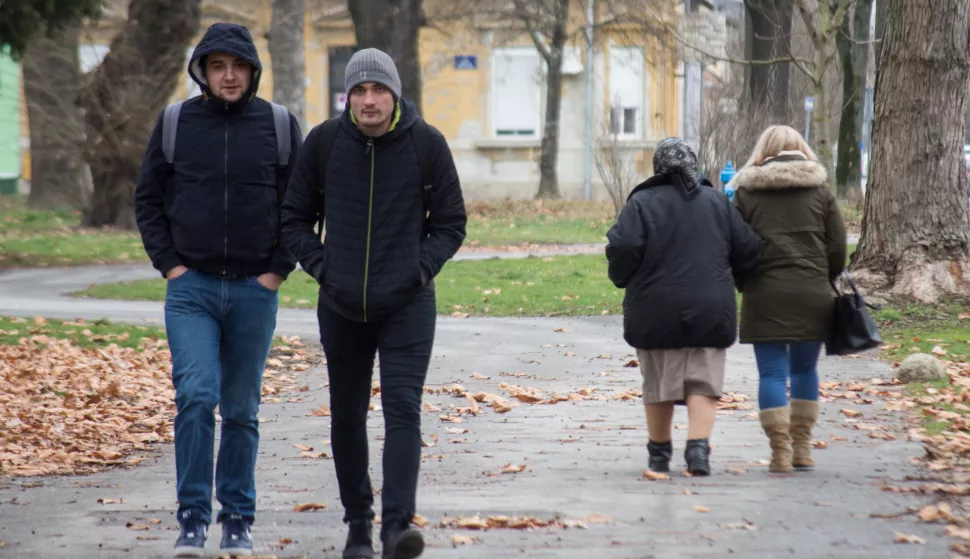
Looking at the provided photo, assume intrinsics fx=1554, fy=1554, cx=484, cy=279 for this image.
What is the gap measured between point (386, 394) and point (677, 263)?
93.0 inches

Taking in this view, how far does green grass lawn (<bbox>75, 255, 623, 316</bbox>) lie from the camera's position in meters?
17.5

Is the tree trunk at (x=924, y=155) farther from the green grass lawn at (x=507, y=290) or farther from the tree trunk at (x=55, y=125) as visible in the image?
the tree trunk at (x=55, y=125)

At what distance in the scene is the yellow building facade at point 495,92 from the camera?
44906 millimetres

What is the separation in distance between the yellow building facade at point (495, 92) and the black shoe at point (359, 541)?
3849cm

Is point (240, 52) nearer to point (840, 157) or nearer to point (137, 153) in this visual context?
point (137, 153)

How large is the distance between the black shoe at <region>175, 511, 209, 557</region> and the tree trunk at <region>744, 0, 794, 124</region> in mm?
22791

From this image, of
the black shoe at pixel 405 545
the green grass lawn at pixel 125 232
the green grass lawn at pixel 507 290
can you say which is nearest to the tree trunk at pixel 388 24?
the green grass lawn at pixel 125 232

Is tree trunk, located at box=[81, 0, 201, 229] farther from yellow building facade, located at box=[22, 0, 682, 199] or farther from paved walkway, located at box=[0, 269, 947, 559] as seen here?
paved walkway, located at box=[0, 269, 947, 559]

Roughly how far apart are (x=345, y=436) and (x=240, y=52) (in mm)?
1518

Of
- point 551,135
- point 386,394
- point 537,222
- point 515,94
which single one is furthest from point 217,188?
point 515,94

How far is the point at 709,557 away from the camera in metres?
5.61

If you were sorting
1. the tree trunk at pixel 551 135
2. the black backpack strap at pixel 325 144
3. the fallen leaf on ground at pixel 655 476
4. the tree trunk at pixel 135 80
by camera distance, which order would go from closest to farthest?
the black backpack strap at pixel 325 144 < the fallen leaf on ground at pixel 655 476 < the tree trunk at pixel 135 80 < the tree trunk at pixel 551 135

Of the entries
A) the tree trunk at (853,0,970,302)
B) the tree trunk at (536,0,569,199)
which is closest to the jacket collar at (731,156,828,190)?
the tree trunk at (853,0,970,302)

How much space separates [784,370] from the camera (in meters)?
7.97
